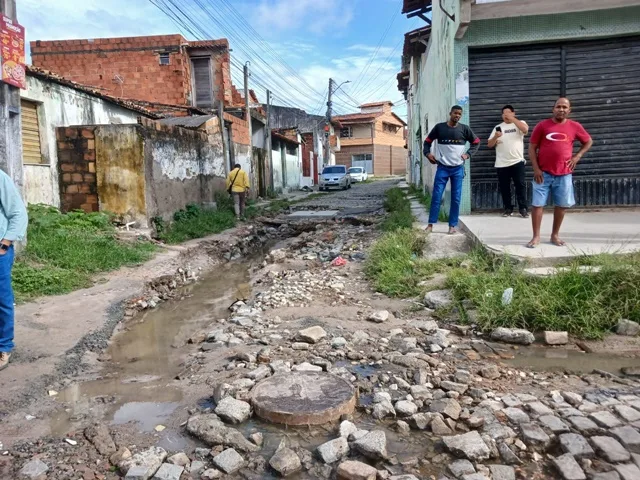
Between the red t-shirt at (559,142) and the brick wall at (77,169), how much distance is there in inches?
295

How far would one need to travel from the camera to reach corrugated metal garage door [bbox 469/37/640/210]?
6.98m

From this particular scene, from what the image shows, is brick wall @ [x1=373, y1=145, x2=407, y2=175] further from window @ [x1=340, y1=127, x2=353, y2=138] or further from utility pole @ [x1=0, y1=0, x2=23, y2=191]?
utility pole @ [x1=0, y1=0, x2=23, y2=191]

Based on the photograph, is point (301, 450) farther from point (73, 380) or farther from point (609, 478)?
point (73, 380)

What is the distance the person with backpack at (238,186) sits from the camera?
464 inches

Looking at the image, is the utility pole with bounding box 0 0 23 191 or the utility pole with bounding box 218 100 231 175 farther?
the utility pole with bounding box 218 100 231 175

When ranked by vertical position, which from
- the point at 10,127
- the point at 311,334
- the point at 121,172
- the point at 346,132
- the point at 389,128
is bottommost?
the point at 311,334

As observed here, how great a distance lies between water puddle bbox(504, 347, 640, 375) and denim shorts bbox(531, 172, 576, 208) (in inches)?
69.1

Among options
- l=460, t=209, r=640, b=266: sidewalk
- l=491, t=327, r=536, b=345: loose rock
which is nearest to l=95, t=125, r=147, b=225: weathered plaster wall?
l=460, t=209, r=640, b=266: sidewalk

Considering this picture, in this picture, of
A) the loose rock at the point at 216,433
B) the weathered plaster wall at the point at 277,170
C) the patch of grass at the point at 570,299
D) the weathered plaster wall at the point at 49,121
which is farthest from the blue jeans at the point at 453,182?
the weathered plaster wall at the point at 277,170

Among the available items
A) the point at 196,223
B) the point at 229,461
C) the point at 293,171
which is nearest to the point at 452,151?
the point at 229,461

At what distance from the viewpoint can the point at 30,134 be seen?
27.8ft

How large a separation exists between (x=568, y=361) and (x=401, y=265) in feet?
7.39

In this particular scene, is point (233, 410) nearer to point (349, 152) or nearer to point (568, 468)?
point (568, 468)

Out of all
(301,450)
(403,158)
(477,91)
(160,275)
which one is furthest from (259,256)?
(403,158)
